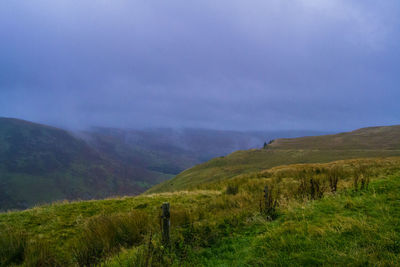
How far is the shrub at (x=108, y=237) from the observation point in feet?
15.5

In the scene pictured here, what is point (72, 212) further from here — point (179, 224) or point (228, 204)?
point (228, 204)

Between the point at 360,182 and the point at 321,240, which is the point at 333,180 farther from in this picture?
the point at 321,240

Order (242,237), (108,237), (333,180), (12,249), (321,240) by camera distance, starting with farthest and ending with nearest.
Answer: (333,180)
(108,237)
(12,249)
(242,237)
(321,240)

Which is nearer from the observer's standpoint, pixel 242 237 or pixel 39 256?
pixel 39 256

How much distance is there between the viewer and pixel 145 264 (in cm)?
370

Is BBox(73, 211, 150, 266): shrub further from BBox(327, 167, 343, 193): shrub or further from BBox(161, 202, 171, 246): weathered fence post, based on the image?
BBox(327, 167, 343, 193): shrub

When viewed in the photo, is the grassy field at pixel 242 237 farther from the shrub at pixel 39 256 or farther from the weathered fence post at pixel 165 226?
the weathered fence post at pixel 165 226

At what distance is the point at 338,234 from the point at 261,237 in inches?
58.3

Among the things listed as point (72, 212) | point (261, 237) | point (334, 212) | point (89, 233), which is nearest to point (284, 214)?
point (334, 212)

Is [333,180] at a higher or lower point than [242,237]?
higher

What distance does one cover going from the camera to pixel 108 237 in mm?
5477

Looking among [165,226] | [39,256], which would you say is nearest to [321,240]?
[165,226]

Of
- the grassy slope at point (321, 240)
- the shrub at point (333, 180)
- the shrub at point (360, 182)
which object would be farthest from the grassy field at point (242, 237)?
the shrub at point (333, 180)

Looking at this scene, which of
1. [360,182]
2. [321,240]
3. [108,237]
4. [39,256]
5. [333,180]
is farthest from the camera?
[360,182]
